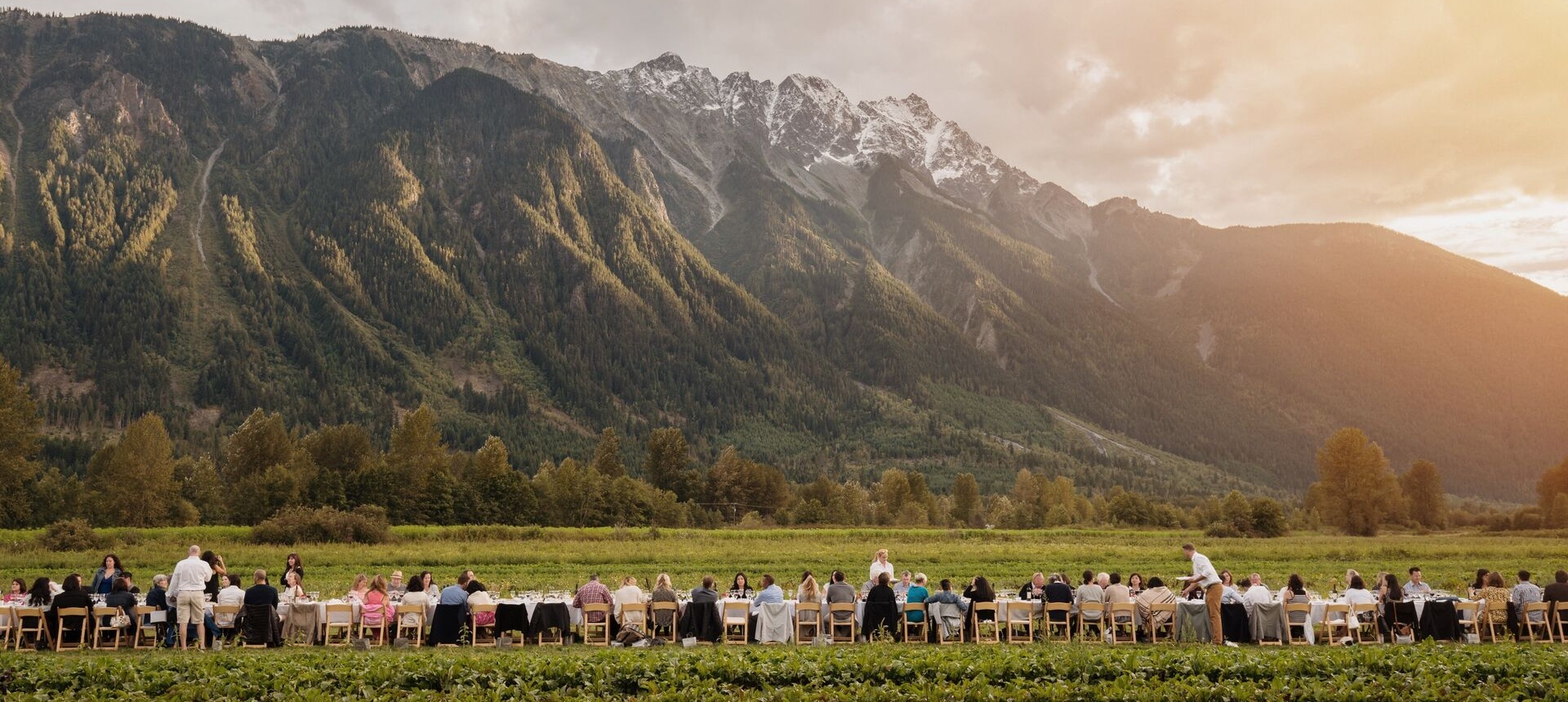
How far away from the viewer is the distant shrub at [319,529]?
199ft

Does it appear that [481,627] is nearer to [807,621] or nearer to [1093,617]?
[807,621]

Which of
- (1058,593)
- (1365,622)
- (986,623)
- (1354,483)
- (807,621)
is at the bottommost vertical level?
(1365,622)

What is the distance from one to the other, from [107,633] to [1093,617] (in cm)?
2624

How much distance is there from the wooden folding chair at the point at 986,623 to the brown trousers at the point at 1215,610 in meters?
5.50

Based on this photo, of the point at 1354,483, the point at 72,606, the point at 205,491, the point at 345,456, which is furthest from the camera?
the point at 345,456

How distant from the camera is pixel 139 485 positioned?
82.8 metres

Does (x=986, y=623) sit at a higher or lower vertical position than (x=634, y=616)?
lower

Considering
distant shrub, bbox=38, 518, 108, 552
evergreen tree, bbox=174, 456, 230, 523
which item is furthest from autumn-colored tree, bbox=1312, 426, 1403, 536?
evergreen tree, bbox=174, 456, 230, 523

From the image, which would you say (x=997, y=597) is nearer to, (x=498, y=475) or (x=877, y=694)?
(x=877, y=694)

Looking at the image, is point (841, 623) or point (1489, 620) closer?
point (841, 623)

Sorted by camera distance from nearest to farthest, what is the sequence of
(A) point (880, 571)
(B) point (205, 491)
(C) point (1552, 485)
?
1. (A) point (880, 571)
2. (B) point (205, 491)
3. (C) point (1552, 485)

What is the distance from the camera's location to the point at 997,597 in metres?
27.6

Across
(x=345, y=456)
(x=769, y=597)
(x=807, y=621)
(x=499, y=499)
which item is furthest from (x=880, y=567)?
(x=345, y=456)

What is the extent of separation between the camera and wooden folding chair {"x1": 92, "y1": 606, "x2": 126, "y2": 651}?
2348 cm
